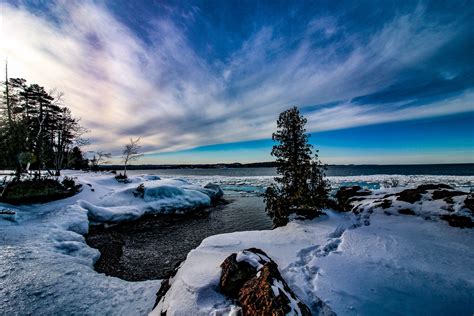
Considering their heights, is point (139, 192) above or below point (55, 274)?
above

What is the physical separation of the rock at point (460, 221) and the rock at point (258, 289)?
6.43 meters

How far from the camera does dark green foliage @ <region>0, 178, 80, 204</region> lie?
12.8m

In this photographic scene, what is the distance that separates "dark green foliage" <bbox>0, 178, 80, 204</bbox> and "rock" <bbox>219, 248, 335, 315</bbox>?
52.7 feet

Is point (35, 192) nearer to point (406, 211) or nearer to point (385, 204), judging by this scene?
point (385, 204)

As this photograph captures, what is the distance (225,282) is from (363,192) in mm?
12920

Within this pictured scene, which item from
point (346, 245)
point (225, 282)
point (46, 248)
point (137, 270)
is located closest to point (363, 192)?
point (346, 245)

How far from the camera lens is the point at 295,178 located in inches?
403

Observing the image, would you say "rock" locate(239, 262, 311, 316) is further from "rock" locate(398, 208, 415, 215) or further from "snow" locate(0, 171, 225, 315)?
"rock" locate(398, 208, 415, 215)

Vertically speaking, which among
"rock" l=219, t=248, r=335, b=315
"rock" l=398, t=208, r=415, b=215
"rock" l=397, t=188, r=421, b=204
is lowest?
"rock" l=219, t=248, r=335, b=315

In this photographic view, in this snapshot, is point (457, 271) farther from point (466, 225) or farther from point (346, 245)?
point (466, 225)

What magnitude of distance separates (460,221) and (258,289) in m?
7.79

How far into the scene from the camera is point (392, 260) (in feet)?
17.0

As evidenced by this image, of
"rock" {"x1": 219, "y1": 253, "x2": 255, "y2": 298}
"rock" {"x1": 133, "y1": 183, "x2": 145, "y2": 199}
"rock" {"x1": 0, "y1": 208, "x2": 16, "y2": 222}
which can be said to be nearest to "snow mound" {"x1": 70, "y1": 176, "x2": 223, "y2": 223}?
"rock" {"x1": 133, "y1": 183, "x2": 145, "y2": 199}

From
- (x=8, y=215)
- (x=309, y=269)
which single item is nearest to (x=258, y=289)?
(x=309, y=269)
